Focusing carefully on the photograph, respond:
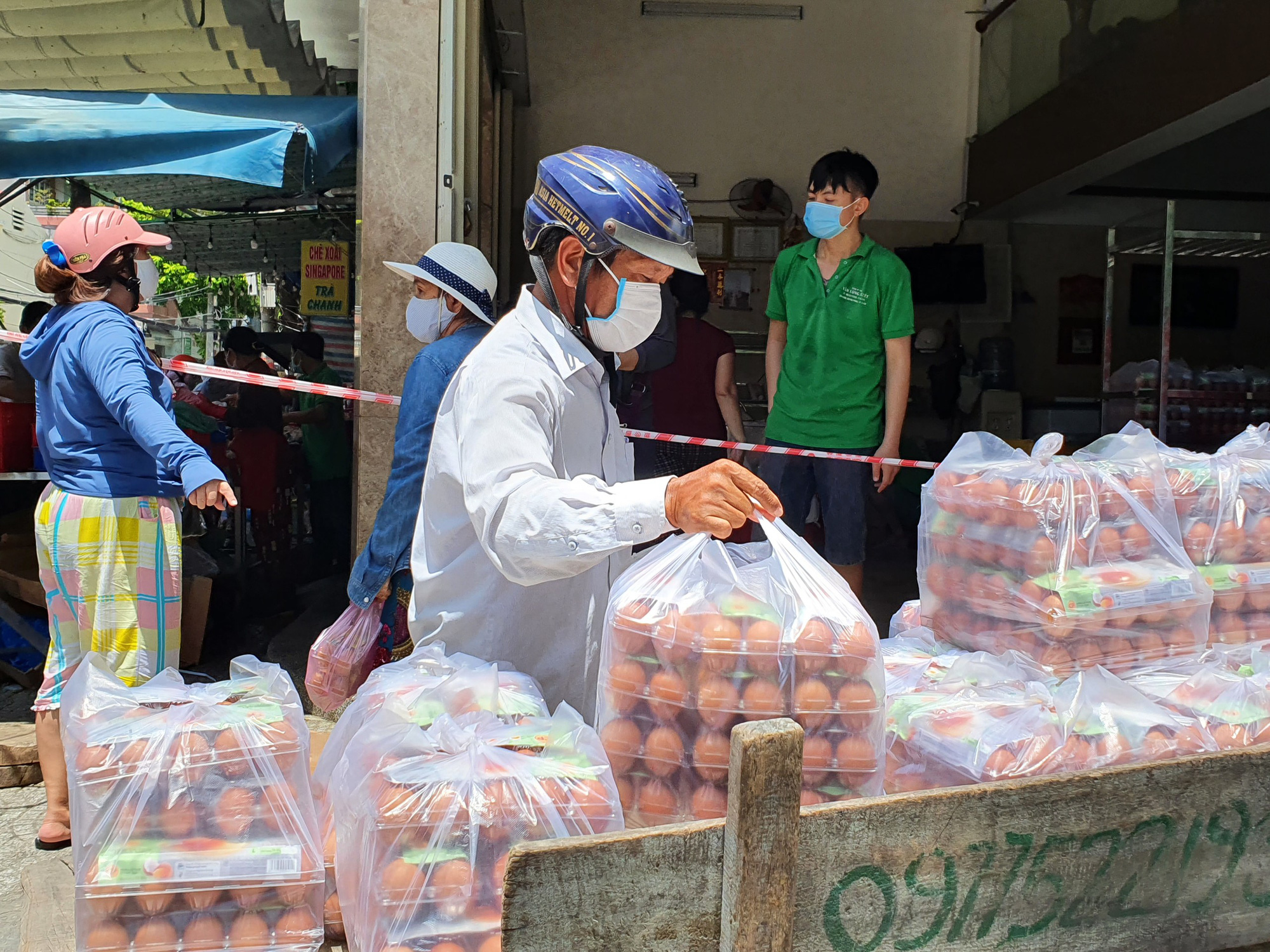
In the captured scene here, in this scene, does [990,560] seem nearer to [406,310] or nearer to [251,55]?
[406,310]

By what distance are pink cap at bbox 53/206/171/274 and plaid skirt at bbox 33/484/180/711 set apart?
2.24 feet

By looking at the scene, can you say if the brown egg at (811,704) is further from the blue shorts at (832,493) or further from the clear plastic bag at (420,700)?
the blue shorts at (832,493)

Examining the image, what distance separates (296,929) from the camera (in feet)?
5.03

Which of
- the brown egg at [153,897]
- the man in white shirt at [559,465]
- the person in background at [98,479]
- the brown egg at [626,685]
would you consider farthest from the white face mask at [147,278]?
the brown egg at [626,685]

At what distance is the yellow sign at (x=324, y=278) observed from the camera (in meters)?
6.70

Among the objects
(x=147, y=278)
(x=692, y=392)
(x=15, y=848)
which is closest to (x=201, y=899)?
(x=15, y=848)

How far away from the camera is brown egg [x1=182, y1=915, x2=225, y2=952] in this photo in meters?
1.48

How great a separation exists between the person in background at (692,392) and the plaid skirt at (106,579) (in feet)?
8.73

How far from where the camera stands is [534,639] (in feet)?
6.76

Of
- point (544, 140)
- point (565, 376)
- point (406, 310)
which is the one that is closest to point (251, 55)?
point (544, 140)

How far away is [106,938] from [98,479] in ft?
6.06

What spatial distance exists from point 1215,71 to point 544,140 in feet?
15.8

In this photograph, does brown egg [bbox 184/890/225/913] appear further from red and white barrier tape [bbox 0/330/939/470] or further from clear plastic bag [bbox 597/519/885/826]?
red and white barrier tape [bbox 0/330/939/470]

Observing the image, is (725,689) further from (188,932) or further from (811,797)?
(188,932)
